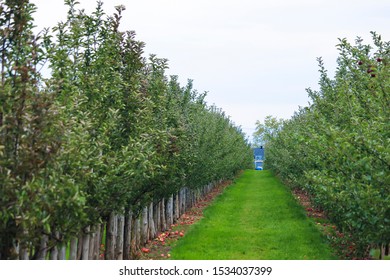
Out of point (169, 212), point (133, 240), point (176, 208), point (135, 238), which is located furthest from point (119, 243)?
point (176, 208)

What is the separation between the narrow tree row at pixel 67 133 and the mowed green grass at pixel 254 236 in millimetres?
2713

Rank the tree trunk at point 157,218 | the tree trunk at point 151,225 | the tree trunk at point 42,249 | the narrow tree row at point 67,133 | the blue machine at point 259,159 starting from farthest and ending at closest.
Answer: the blue machine at point 259,159
the tree trunk at point 157,218
the tree trunk at point 151,225
the tree trunk at point 42,249
the narrow tree row at point 67,133

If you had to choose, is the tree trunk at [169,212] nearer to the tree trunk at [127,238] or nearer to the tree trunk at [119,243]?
the tree trunk at [127,238]

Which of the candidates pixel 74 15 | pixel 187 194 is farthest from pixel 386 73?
pixel 187 194

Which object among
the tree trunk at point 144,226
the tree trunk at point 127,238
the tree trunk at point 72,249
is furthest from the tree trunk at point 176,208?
the tree trunk at point 72,249

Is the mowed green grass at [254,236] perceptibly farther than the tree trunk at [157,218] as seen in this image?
No

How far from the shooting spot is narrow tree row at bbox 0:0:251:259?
19.1 feet

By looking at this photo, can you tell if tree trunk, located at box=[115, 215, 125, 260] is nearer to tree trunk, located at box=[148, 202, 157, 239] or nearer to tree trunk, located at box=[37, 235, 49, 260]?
tree trunk, located at box=[37, 235, 49, 260]

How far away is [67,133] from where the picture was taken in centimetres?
629

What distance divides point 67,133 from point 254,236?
35.5 feet

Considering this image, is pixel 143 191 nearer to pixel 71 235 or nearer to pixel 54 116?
pixel 71 235

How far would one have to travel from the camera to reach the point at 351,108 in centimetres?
1001

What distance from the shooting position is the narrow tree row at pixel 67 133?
582 centimetres

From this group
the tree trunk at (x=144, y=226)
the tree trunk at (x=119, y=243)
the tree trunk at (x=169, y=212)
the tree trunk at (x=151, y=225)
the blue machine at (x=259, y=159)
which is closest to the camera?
the tree trunk at (x=119, y=243)
